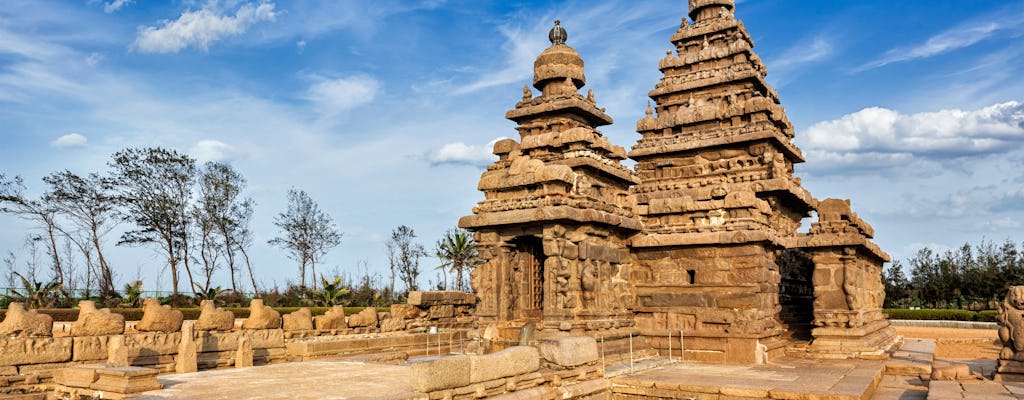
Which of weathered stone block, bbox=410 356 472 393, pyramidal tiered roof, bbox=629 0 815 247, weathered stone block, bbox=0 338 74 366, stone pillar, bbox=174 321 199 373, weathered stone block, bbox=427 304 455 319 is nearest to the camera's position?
weathered stone block, bbox=410 356 472 393

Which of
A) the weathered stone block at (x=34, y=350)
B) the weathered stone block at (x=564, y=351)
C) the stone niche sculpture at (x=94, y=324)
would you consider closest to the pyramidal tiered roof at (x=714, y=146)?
the weathered stone block at (x=564, y=351)

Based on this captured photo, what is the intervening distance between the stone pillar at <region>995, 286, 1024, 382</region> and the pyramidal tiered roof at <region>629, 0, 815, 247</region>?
3.89 m

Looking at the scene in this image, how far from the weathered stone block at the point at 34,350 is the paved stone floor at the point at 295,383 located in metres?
1.76

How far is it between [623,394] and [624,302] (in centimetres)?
348

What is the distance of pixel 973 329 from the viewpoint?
87.4ft

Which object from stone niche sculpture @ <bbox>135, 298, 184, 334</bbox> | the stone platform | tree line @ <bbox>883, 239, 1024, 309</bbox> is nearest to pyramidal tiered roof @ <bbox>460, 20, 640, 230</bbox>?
the stone platform

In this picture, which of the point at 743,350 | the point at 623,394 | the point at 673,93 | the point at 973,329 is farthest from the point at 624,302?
the point at 973,329

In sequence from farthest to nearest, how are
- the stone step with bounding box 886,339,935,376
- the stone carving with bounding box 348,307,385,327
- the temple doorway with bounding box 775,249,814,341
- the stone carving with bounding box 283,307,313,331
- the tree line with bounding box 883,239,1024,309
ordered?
the tree line with bounding box 883,239,1024,309, the temple doorway with bounding box 775,249,814,341, the stone carving with bounding box 348,307,385,327, the stone carving with bounding box 283,307,313,331, the stone step with bounding box 886,339,935,376

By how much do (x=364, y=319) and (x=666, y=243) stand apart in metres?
6.61

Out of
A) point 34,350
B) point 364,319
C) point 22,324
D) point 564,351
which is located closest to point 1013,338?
point 564,351

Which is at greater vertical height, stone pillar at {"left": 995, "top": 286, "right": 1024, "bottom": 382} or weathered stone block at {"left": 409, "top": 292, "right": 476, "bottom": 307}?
weathered stone block at {"left": 409, "top": 292, "right": 476, "bottom": 307}

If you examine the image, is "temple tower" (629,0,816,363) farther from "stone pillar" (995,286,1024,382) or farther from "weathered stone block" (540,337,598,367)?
"weathered stone block" (540,337,598,367)

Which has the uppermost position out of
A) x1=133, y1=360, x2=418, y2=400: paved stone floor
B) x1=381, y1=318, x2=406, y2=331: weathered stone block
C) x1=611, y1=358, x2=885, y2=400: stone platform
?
x1=381, y1=318, x2=406, y2=331: weathered stone block

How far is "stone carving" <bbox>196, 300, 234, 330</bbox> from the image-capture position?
1186cm
